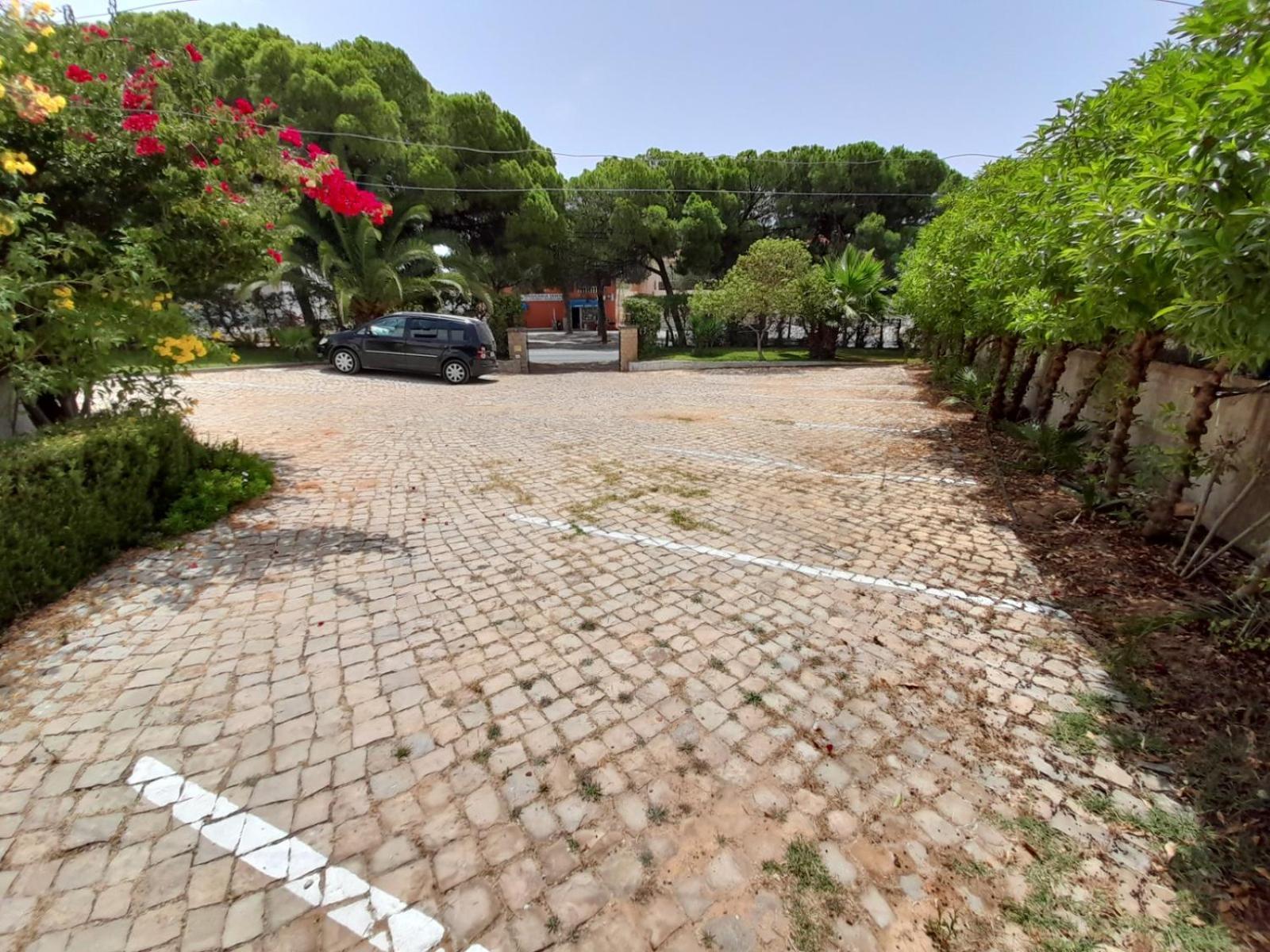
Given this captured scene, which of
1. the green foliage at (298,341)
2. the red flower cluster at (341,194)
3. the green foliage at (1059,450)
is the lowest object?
the green foliage at (1059,450)

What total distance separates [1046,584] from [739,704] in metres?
2.78

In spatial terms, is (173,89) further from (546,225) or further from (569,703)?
(546,225)

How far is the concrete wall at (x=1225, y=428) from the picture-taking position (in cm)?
386

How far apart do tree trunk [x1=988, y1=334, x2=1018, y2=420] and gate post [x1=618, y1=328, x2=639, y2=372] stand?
11845 mm

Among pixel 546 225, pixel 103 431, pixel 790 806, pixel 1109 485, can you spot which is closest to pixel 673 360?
pixel 546 225

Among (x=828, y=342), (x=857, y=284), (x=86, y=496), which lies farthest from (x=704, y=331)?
(x=86, y=496)

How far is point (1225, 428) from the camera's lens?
14.3ft

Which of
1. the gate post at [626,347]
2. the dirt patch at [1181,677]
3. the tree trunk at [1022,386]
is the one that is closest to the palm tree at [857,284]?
the gate post at [626,347]

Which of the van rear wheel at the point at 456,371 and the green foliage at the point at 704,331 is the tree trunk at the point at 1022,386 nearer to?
the van rear wheel at the point at 456,371

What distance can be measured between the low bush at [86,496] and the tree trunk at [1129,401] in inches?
315

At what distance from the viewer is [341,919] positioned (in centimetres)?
165

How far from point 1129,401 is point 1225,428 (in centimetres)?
65

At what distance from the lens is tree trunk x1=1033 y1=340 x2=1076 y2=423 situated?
7.03 meters

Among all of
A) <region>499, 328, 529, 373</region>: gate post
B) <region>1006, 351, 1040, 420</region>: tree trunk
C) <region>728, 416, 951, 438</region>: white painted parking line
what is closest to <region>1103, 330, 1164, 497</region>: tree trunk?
<region>1006, 351, 1040, 420</region>: tree trunk
